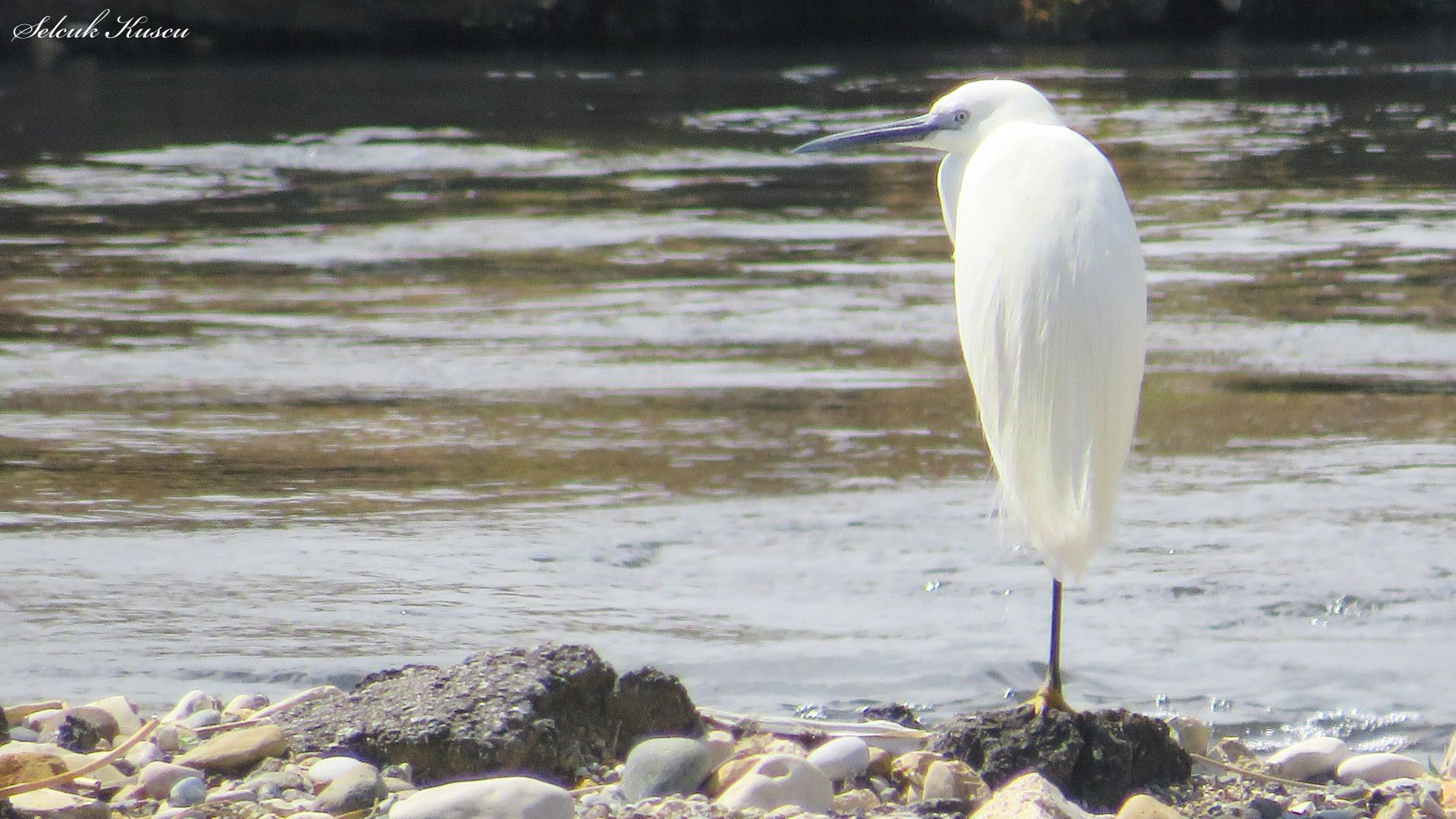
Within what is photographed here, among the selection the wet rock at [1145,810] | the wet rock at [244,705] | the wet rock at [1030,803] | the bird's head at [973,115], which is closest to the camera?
the wet rock at [1030,803]

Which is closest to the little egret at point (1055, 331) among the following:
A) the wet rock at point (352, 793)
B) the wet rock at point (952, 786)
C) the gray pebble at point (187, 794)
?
the wet rock at point (952, 786)

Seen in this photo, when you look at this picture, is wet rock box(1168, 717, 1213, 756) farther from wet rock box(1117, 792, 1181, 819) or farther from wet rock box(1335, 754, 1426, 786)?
wet rock box(1117, 792, 1181, 819)

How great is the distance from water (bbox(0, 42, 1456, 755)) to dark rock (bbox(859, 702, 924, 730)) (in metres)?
0.09

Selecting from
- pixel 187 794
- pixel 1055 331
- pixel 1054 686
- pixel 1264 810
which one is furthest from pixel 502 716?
pixel 1264 810

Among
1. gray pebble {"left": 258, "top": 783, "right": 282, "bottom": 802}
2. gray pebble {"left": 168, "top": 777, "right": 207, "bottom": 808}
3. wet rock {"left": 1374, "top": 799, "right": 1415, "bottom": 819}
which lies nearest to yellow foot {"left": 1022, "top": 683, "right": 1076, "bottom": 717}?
wet rock {"left": 1374, "top": 799, "right": 1415, "bottom": 819}

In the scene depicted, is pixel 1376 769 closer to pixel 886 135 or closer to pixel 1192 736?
pixel 1192 736

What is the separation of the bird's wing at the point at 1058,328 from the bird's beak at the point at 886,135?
44cm

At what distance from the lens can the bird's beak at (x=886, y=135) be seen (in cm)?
365

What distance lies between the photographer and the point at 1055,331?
302 centimetres

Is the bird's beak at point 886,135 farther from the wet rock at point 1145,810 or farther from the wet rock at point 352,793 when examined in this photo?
the wet rock at point 352,793

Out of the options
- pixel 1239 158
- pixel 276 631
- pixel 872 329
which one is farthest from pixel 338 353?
pixel 1239 158

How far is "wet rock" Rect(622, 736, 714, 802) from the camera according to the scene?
9.55 ft

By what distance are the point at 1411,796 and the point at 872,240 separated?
6423 mm

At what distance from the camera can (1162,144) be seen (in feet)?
43.0
